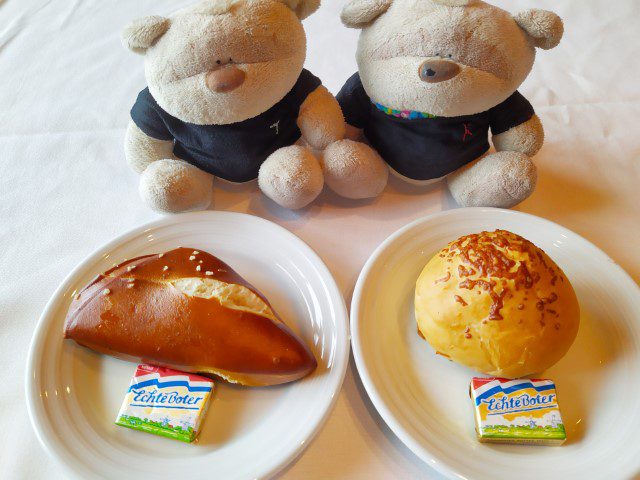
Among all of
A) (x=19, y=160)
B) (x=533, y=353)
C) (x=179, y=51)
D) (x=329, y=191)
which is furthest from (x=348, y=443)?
(x=19, y=160)

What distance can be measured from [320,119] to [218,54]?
0.70 feet

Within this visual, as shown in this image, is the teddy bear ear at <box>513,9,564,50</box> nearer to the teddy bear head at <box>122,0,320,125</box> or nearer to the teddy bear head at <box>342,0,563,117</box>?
the teddy bear head at <box>342,0,563,117</box>

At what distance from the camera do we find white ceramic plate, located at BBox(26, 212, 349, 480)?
578mm

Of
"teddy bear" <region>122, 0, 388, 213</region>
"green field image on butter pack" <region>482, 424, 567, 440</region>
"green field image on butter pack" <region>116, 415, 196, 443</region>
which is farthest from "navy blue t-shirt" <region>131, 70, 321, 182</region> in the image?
"green field image on butter pack" <region>482, 424, 567, 440</region>

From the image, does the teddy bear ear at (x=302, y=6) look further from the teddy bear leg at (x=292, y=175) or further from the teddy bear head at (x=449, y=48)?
the teddy bear leg at (x=292, y=175)

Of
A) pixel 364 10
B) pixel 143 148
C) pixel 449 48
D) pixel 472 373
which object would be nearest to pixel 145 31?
pixel 143 148

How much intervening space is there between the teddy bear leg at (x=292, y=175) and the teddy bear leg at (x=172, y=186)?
12 cm

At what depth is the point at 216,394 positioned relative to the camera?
0.65 m

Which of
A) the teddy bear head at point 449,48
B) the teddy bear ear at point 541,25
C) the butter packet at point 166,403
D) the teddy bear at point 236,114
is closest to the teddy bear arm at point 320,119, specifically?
the teddy bear at point 236,114

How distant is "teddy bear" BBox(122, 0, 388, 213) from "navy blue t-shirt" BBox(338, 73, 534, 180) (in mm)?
40

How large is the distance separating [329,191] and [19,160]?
68 cm

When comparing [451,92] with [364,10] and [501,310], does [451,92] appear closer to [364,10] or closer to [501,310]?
[364,10]

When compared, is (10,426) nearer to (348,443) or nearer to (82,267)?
(82,267)

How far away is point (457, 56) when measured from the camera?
0.66 metres
